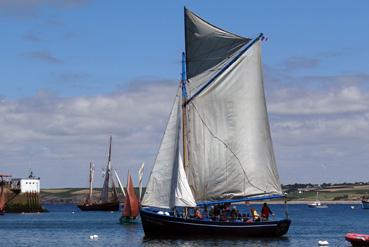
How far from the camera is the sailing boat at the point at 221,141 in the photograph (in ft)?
297

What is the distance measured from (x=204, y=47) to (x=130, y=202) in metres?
55.6

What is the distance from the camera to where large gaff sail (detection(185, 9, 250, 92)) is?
91.5 metres

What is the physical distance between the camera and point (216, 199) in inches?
3575

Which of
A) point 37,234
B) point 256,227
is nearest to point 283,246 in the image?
point 256,227

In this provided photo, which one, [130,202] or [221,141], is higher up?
[221,141]

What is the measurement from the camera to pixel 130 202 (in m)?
143

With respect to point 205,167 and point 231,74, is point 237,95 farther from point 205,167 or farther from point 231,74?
point 205,167

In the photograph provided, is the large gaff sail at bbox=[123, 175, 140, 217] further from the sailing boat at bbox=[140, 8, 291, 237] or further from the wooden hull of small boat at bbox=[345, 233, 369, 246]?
the wooden hull of small boat at bbox=[345, 233, 369, 246]

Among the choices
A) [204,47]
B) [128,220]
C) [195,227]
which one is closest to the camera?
[195,227]

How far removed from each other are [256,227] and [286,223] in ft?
13.8

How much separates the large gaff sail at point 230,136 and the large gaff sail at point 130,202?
48.9 m

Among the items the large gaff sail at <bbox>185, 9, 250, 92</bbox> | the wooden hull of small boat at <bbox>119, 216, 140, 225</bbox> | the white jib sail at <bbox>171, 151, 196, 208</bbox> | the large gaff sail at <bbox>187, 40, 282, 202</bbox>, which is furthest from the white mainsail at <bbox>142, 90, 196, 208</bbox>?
the wooden hull of small boat at <bbox>119, 216, 140, 225</bbox>

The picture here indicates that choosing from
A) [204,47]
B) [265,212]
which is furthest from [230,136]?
[204,47]

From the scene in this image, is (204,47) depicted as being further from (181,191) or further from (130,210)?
(130,210)
